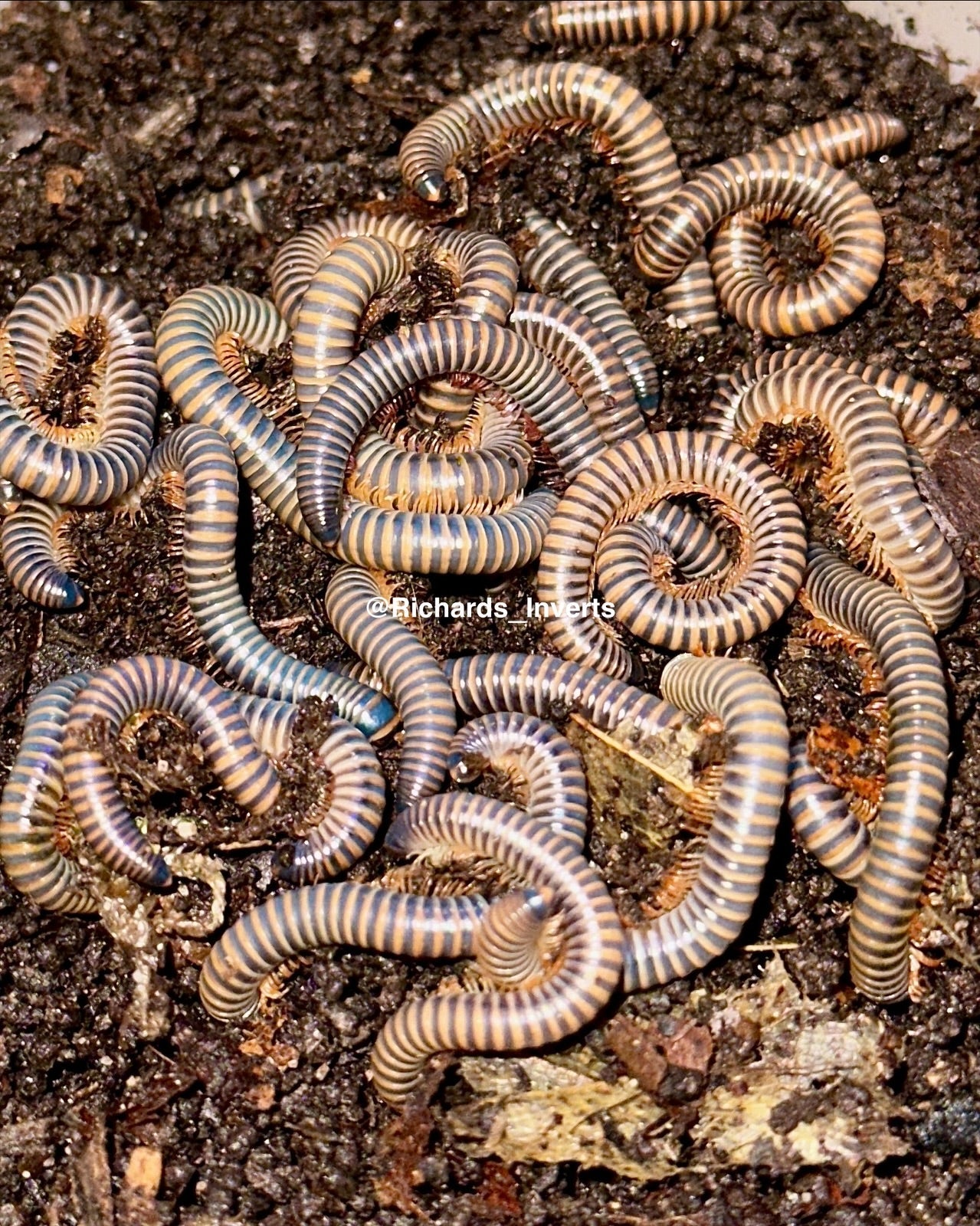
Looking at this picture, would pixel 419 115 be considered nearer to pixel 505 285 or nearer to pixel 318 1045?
pixel 505 285

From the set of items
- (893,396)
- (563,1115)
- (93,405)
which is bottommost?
(563,1115)

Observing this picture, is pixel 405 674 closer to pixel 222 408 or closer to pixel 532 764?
pixel 532 764

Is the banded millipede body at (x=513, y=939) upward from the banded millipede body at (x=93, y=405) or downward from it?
downward

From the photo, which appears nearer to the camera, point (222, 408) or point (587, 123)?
point (222, 408)

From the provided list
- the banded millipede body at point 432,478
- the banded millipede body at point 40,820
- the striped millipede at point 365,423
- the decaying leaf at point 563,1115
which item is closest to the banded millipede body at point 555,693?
the striped millipede at point 365,423

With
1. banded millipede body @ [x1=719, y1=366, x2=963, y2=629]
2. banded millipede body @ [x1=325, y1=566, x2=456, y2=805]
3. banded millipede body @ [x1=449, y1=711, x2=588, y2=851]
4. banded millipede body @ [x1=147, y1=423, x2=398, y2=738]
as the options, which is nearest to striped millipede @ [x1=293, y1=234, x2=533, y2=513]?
banded millipede body @ [x1=325, y1=566, x2=456, y2=805]

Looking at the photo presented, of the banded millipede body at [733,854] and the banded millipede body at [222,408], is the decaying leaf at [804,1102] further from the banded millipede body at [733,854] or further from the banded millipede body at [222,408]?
the banded millipede body at [222,408]

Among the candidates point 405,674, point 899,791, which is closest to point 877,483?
point 899,791
